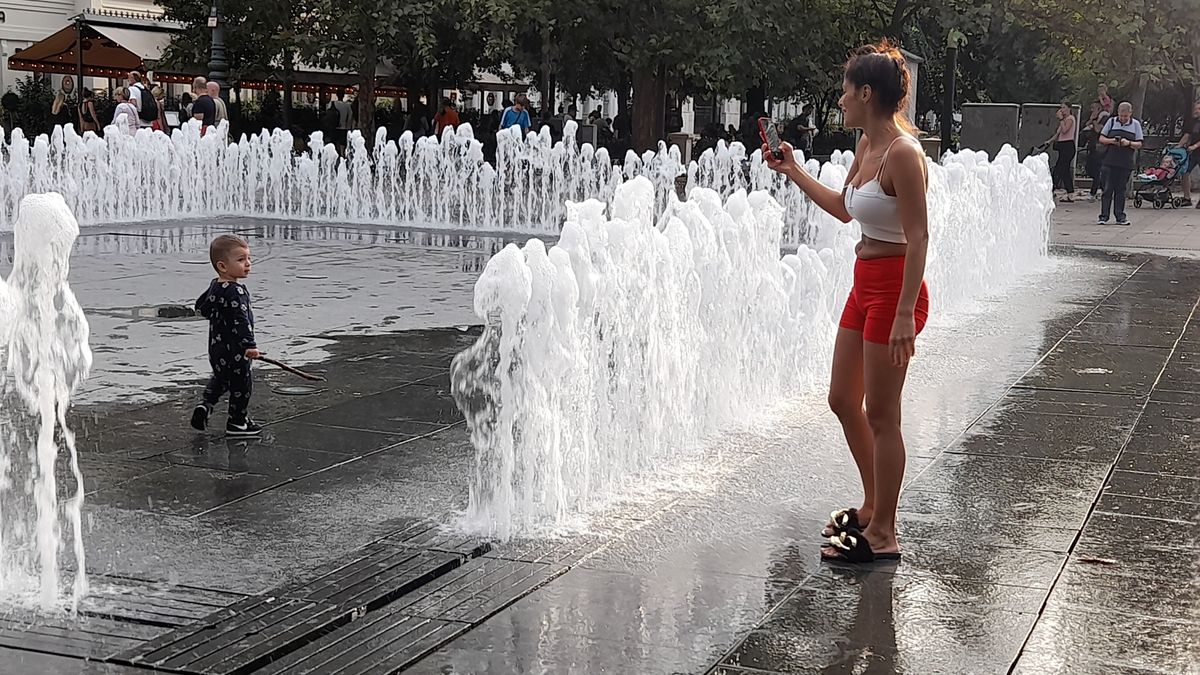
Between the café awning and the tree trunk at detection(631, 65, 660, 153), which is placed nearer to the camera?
the tree trunk at detection(631, 65, 660, 153)

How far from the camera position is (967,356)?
9.57 metres

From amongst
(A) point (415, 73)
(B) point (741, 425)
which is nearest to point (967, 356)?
(B) point (741, 425)

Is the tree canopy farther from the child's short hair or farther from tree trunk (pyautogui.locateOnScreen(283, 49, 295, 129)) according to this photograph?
the child's short hair

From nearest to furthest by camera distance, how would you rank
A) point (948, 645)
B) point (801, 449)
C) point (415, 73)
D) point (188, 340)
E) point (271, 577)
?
1. point (948, 645)
2. point (271, 577)
3. point (801, 449)
4. point (188, 340)
5. point (415, 73)

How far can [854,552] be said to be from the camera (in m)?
4.95

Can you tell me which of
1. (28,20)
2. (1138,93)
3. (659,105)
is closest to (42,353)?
(659,105)

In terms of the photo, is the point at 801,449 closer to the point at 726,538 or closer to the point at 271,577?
the point at 726,538

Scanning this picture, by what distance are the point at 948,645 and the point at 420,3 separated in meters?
23.8

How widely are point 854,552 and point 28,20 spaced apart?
45.2 metres

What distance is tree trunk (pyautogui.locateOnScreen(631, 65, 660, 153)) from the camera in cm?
2858

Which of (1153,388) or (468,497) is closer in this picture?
(468,497)

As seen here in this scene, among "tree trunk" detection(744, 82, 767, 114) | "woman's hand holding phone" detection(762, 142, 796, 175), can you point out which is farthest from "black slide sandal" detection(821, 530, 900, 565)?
"tree trunk" detection(744, 82, 767, 114)

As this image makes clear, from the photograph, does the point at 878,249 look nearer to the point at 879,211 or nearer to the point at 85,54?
the point at 879,211

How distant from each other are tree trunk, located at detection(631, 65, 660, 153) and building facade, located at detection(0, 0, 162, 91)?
69.4ft
